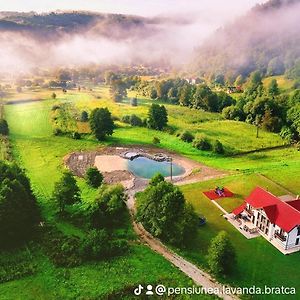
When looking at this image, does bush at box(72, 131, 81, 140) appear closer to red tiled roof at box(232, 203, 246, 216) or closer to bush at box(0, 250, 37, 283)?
bush at box(0, 250, 37, 283)

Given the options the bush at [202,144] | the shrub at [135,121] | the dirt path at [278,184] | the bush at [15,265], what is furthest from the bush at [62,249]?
the shrub at [135,121]

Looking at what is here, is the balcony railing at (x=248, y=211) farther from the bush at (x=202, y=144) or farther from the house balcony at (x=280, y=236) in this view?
the bush at (x=202, y=144)

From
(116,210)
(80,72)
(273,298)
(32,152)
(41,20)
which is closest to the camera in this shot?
(273,298)

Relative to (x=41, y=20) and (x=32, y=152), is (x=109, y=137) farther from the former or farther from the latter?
(x=41, y=20)

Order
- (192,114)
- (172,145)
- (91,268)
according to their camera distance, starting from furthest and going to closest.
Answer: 1. (192,114)
2. (172,145)
3. (91,268)

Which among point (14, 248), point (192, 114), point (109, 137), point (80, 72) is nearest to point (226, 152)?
point (109, 137)

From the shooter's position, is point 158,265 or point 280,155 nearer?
point 158,265

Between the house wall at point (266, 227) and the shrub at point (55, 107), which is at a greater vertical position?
the shrub at point (55, 107)
